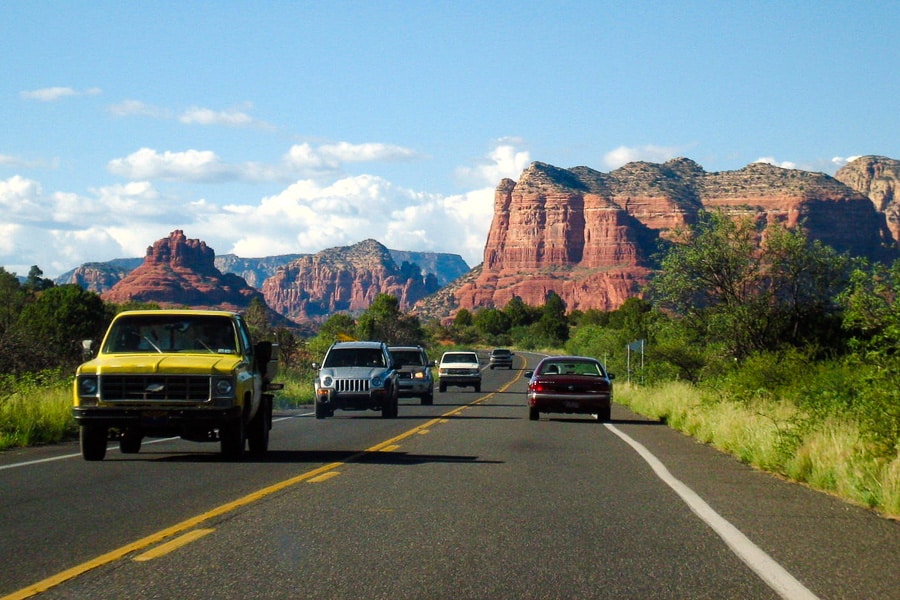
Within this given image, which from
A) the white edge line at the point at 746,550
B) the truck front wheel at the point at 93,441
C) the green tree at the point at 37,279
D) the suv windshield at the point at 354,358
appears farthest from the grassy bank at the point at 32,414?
the green tree at the point at 37,279

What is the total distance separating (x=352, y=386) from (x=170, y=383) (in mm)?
12039

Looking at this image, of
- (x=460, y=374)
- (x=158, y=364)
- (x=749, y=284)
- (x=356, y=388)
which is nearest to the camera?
(x=158, y=364)

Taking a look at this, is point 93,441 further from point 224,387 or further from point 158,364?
point 224,387

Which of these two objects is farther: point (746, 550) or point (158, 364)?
point (158, 364)

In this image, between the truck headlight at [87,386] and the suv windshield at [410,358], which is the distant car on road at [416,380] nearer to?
the suv windshield at [410,358]

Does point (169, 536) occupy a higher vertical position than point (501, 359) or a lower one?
lower

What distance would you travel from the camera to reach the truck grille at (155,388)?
1504cm

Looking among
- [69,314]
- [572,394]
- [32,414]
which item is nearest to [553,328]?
[69,314]

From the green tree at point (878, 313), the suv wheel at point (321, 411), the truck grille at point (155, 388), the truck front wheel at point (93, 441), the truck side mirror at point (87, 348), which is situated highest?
the green tree at point (878, 313)

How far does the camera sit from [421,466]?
15055mm

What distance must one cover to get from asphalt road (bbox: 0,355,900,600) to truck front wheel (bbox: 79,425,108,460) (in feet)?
0.94

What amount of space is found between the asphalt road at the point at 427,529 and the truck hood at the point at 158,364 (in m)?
1.25

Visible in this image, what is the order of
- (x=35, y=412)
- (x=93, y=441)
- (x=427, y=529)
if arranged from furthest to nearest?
(x=35, y=412) → (x=93, y=441) → (x=427, y=529)

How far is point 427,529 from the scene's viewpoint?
9.51 meters
